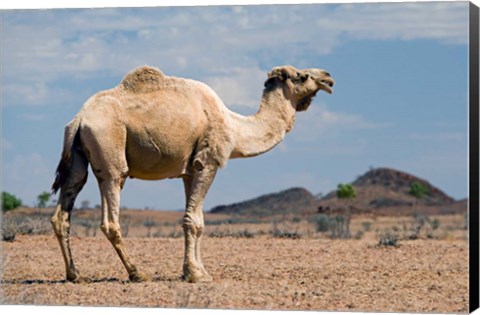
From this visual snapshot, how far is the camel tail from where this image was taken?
14.1 metres

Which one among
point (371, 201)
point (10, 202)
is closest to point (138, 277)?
point (10, 202)

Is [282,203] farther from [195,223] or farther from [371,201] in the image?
[195,223]

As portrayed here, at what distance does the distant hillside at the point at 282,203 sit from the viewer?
228 feet

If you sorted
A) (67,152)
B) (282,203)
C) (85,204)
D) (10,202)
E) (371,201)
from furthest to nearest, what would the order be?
(282,203) → (371,201) → (85,204) → (10,202) → (67,152)

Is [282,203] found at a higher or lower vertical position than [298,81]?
higher

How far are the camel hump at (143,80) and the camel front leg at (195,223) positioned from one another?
1.28 m

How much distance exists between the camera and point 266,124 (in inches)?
599

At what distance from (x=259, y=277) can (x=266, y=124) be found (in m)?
2.12

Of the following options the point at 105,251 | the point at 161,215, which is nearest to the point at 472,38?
the point at 105,251

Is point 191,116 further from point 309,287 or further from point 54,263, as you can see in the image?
point 54,263

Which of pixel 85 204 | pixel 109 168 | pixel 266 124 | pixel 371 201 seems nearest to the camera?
pixel 109 168

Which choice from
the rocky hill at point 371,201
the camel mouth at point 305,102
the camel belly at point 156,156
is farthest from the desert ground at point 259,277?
the rocky hill at point 371,201

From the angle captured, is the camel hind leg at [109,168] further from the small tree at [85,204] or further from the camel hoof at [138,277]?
the small tree at [85,204]

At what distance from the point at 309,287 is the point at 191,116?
269cm
